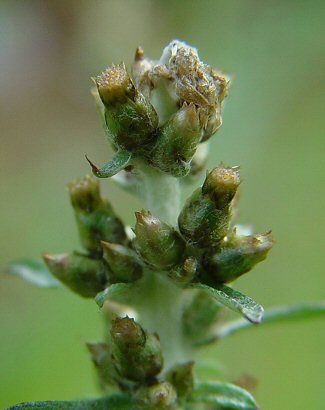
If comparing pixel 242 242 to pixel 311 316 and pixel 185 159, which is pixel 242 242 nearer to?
pixel 185 159

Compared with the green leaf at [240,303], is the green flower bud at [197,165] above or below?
above

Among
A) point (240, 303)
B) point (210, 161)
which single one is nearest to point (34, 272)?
point (240, 303)

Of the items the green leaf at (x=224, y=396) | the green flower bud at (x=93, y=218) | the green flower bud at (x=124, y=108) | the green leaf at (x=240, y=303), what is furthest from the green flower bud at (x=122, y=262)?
the green leaf at (x=224, y=396)

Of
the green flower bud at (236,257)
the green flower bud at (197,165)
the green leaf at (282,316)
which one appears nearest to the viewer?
the green flower bud at (236,257)

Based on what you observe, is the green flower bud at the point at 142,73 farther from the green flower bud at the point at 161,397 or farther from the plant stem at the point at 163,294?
the green flower bud at the point at 161,397

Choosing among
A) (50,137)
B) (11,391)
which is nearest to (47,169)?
(50,137)

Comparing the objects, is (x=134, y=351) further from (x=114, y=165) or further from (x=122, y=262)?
(x=114, y=165)
